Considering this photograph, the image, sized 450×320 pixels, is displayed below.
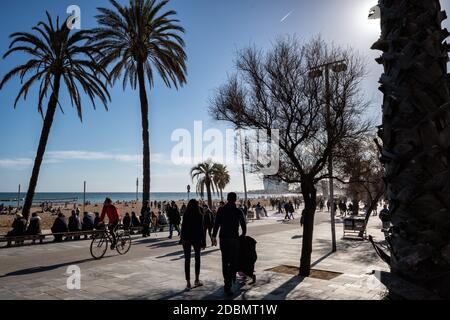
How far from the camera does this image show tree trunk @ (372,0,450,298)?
1.86m

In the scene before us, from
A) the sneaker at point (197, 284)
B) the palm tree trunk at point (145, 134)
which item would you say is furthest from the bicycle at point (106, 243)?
the palm tree trunk at point (145, 134)

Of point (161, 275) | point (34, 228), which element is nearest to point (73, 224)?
point (34, 228)

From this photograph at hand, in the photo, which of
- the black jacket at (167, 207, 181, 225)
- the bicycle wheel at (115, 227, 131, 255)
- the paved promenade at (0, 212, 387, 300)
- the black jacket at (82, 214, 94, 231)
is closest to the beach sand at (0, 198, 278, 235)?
the black jacket at (82, 214, 94, 231)

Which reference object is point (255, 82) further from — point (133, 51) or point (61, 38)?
point (61, 38)

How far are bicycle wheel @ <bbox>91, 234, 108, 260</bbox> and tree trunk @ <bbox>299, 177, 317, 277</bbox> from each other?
260 inches

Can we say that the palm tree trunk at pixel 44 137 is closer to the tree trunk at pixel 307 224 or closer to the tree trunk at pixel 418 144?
the tree trunk at pixel 307 224

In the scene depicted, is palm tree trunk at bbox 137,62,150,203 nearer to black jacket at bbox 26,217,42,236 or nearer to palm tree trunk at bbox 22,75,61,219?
palm tree trunk at bbox 22,75,61,219

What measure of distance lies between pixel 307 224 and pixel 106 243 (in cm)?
681

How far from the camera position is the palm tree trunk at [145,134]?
19.8 metres

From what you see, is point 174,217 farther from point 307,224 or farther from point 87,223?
point 307,224

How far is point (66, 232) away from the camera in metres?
16.1

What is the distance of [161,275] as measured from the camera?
8.72m
